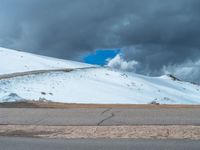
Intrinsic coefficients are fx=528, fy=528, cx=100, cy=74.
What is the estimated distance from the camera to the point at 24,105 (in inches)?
766

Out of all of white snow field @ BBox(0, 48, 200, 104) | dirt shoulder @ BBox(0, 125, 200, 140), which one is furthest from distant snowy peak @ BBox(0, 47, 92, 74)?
dirt shoulder @ BBox(0, 125, 200, 140)

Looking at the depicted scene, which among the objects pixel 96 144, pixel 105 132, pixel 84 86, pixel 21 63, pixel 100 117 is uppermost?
pixel 21 63

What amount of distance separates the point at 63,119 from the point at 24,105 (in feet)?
16.8

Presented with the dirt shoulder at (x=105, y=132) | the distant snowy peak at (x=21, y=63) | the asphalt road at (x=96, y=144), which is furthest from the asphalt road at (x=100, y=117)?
the distant snowy peak at (x=21, y=63)

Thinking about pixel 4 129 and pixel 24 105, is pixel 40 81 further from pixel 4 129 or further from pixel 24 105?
pixel 4 129

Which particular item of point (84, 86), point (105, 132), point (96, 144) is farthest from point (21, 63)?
point (96, 144)

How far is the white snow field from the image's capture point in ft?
135

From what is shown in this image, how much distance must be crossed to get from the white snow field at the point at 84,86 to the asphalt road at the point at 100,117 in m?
18.8

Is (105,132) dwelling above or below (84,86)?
below

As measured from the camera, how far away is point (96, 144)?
10820 millimetres

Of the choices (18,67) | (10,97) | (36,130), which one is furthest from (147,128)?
(18,67)

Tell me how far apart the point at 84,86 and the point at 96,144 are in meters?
39.1

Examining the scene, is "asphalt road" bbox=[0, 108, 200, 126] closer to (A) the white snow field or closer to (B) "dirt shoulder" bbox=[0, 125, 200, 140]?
(B) "dirt shoulder" bbox=[0, 125, 200, 140]

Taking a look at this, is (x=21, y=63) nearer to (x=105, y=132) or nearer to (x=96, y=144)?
(x=105, y=132)
